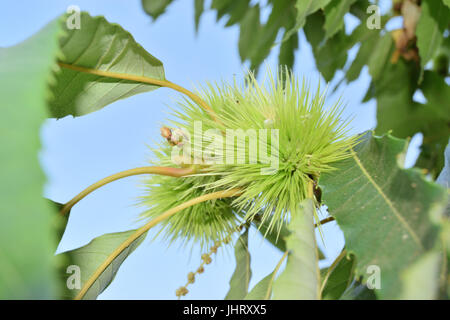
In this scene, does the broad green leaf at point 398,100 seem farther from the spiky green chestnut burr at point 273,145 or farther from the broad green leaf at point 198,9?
the spiky green chestnut burr at point 273,145

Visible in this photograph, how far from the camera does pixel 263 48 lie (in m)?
1.19

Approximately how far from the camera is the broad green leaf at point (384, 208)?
37 centimetres

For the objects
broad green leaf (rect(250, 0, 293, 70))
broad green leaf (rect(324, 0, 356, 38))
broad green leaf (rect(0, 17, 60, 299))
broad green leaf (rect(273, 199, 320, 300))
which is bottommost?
broad green leaf (rect(273, 199, 320, 300))

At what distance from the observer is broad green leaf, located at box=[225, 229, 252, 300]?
631mm

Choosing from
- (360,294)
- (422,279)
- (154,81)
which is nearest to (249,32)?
(154,81)

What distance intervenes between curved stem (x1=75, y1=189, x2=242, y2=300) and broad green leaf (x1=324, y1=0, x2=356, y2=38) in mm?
425

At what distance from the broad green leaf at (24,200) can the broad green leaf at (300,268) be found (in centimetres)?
22

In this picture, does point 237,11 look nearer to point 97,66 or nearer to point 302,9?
point 302,9

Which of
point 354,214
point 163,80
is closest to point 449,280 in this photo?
point 354,214

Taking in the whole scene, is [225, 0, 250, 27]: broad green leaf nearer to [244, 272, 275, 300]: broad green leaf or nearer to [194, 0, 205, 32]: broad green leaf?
[194, 0, 205, 32]: broad green leaf

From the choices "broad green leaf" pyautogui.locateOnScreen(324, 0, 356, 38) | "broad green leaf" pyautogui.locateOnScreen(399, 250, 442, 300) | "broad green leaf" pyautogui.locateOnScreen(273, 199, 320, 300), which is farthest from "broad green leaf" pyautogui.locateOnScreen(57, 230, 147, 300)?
"broad green leaf" pyautogui.locateOnScreen(324, 0, 356, 38)

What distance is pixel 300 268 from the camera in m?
0.39
